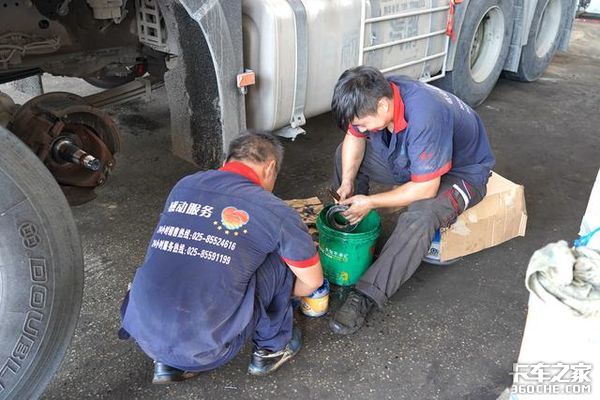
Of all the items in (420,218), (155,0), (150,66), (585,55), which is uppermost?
(155,0)

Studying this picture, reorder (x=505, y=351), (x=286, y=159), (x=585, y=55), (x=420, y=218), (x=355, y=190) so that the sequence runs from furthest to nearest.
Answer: (x=585, y=55), (x=286, y=159), (x=355, y=190), (x=420, y=218), (x=505, y=351)

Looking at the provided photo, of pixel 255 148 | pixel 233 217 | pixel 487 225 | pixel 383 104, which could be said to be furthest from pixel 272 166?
pixel 487 225

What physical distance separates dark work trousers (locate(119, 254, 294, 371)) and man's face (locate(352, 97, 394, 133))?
634 mm

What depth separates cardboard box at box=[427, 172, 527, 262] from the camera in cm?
254

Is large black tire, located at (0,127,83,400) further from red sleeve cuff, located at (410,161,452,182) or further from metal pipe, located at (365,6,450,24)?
metal pipe, located at (365,6,450,24)

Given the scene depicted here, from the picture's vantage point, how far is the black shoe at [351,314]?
2.19 meters

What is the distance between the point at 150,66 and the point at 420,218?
181cm

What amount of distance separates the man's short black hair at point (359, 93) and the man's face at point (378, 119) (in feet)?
0.06

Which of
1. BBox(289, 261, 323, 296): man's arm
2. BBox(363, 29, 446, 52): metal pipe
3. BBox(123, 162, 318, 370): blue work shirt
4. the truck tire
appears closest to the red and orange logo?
BBox(123, 162, 318, 370): blue work shirt

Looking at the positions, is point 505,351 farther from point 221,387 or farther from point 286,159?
point 286,159

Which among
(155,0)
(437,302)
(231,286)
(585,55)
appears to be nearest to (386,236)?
(437,302)

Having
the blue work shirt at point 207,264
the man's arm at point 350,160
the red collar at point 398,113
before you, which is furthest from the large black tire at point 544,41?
the blue work shirt at point 207,264

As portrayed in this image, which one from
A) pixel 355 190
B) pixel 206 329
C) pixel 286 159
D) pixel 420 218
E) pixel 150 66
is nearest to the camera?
pixel 206 329

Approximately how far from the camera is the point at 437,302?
2400mm
